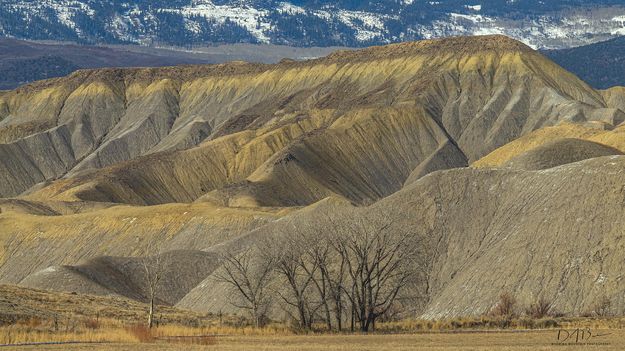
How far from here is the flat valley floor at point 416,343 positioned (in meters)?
43.5

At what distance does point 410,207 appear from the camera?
98375mm

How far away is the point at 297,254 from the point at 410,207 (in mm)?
17429

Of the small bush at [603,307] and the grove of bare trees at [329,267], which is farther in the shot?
the grove of bare trees at [329,267]

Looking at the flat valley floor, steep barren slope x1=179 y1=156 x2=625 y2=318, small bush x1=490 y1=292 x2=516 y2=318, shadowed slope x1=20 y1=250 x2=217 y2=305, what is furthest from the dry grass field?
shadowed slope x1=20 y1=250 x2=217 y2=305

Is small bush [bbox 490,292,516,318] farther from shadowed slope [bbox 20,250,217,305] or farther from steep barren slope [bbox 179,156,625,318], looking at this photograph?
shadowed slope [bbox 20,250,217,305]

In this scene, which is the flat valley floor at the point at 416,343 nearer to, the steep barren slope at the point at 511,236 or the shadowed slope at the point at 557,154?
the steep barren slope at the point at 511,236

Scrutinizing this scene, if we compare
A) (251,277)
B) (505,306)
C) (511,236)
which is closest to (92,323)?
(505,306)

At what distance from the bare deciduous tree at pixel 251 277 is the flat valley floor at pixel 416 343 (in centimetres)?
2596

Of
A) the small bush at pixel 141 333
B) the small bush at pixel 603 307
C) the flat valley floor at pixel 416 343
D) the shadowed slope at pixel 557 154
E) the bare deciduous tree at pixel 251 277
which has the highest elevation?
the shadowed slope at pixel 557 154

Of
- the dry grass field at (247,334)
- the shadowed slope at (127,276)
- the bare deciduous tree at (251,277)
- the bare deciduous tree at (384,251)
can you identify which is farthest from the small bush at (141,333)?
the shadowed slope at (127,276)

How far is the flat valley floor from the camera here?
43.5 m

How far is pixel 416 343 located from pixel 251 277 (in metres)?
44.6

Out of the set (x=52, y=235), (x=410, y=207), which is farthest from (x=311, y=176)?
(x=410, y=207)

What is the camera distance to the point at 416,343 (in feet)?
152
